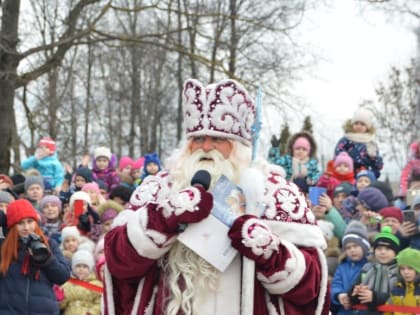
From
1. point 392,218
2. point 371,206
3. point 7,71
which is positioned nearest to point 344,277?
point 392,218

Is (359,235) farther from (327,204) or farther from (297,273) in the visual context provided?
(297,273)

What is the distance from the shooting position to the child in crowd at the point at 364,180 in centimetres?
834

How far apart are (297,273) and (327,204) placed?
4254mm

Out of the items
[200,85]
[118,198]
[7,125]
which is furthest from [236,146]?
[7,125]

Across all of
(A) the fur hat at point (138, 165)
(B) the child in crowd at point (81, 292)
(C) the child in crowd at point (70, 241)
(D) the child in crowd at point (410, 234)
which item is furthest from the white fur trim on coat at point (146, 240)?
(A) the fur hat at point (138, 165)

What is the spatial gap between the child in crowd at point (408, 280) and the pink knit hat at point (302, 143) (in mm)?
3265

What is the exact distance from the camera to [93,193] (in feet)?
30.1

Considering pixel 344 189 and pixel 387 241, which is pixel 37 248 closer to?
pixel 387 241

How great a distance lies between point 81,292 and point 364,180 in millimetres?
3391

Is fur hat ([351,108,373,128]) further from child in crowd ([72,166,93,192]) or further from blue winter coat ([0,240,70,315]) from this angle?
blue winter coat ([0,240,70,315])

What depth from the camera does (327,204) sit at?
7.66m

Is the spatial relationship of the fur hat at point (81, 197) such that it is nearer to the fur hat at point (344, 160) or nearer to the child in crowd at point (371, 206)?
the fur hat at point (344, 160)

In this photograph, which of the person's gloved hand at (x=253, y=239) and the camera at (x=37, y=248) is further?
the camera at (x=37, y=248)

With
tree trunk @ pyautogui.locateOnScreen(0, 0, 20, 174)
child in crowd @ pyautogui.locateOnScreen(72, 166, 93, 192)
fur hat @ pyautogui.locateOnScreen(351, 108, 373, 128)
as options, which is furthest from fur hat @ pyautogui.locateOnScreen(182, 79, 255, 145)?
tree trunk @ pyautogui.locateOnScreen(0, 0, 20, 174)
